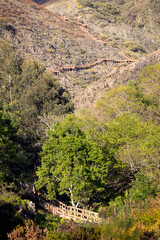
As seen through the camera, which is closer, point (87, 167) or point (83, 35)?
point (87, 167)

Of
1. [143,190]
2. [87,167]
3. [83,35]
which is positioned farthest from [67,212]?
[83,35]

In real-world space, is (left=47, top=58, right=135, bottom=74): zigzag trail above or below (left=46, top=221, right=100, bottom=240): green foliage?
above

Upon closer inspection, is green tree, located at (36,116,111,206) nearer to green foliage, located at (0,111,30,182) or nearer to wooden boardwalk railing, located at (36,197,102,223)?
wooden boardwalk railing, located at (36,197,102,223)

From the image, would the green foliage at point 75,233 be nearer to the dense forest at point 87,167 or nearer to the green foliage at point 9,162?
the dense forest at point 87,167

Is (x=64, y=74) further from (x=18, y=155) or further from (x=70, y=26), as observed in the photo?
(x=70, y=26)

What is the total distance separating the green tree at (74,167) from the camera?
14.2 metres

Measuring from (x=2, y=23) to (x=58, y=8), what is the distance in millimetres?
62045

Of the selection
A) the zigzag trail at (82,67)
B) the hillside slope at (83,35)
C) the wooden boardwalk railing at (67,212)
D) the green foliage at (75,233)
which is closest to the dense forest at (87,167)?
the green foliage at (75,233)

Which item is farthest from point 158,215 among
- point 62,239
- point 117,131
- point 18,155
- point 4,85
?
point 4,85

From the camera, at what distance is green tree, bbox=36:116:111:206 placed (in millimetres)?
14234

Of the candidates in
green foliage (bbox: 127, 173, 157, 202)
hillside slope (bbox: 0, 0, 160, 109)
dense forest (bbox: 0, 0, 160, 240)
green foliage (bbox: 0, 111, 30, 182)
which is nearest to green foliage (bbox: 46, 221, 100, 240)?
dense forest (bbox: 0, 0, 160, 240)

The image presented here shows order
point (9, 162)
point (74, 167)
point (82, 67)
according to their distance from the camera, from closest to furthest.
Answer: point (74, 167) → point (9, 162) → point (82, 67)

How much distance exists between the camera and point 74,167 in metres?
14.8

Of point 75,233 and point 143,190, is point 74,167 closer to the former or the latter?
point 143,190
